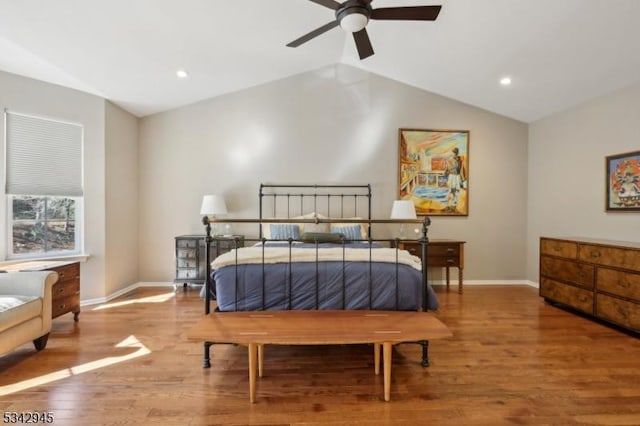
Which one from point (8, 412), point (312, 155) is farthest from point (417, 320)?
point (312, 155)

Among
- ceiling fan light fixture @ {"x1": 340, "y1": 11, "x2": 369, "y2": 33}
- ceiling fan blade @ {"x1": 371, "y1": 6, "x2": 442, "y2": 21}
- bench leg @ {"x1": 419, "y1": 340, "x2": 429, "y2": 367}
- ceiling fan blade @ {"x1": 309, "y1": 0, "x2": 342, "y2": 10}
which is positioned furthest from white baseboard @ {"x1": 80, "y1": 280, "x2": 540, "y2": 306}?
ceiling fan blade @ {"x1": 309, "y1": 0, "x2": 342, "y2": 10}

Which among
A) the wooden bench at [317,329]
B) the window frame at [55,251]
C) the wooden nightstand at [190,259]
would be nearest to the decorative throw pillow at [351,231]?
the wooden nightstand at [190,259]

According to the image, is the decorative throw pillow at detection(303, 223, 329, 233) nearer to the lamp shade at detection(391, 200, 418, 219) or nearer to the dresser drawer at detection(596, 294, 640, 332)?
the lamp shade at detection(391, 200, 418, 219)

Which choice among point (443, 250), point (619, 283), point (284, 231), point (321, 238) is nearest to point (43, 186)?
point (284, 231)

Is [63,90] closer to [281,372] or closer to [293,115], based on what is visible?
[293,115]

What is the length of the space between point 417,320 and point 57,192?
4308mm

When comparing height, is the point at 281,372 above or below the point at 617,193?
below

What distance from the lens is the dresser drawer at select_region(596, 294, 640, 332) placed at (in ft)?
9.53

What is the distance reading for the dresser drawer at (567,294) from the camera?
3379 mm

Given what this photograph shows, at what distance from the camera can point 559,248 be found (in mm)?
3793

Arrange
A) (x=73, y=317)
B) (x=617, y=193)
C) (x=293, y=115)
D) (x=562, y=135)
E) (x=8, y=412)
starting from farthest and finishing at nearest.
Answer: (x=293, y=115), (x=562, y=135), (x=617, y=193), (x=73, y=317), (x=8, y=412)

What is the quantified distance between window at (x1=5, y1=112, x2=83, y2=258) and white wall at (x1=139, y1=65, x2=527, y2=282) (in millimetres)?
958

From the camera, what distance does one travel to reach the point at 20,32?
2770 millimetres

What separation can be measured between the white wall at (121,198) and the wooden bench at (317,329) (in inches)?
112
